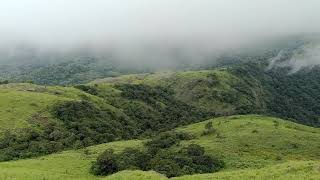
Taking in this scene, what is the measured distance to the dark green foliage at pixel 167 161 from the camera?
103 meters

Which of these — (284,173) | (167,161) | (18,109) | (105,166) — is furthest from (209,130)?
(284,173)

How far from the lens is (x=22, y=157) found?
458 ft

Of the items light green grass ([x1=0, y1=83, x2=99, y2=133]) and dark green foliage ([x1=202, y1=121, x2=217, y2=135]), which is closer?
light green grass ([x1=0, y1=83, x2=99, y2=133])

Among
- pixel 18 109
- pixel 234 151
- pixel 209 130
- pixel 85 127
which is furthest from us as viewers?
pixel 85 127

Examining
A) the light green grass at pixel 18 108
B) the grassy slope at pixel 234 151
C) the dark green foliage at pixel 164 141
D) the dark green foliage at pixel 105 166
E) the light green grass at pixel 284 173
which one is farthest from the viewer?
the light green grass at pixel 18 108

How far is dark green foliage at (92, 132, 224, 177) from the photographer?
103m

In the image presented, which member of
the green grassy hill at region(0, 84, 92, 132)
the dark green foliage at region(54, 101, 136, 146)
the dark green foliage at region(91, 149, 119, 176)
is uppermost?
the dark green foliage at region(91, 149, 119, 176)

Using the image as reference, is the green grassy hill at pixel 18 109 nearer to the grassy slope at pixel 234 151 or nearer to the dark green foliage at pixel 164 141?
the grassy slope at pixel 234 151

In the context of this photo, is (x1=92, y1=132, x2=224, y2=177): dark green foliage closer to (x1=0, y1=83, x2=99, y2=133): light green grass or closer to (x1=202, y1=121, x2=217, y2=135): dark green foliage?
(x1=202, y1=121, x2=217, y2=135): dark green foliage

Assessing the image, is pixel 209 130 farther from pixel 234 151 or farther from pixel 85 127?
pixel 85 127

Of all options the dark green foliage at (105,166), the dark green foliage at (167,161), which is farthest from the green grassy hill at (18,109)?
the dark green foliage at (105,166)

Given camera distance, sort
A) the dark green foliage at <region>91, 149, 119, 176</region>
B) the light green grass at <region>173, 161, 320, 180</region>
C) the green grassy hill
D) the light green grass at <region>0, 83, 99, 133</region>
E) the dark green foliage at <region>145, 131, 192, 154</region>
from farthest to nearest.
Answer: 1. the green grassy hill
2. the light green grass at <region>0, 83, 99, 133</region>
3. the dark green foliage at <region>145, 131, 192, 154</region>
4. the dark green foliage at <region>91, 149, 119, 176</region>
5. the light green grass at <region>173, 161, 320, 180</region>

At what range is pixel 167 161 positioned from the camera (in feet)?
360

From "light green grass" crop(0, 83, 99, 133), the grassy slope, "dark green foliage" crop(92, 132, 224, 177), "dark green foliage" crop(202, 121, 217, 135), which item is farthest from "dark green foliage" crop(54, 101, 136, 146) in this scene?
"dark green foliage" crop(92, 132, 224, 177)
